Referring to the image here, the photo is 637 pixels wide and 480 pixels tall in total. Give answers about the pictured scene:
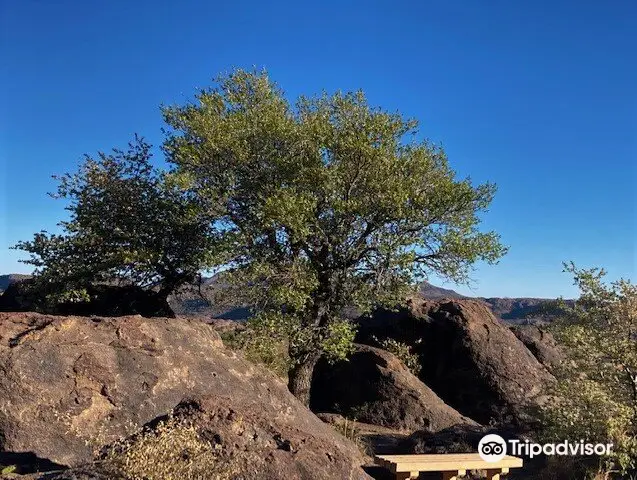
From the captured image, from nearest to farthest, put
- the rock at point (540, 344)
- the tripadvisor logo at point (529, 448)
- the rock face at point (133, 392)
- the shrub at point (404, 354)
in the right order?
the rock face at point (133, 392), the tripadvisor logo at point (529, 448), the shrub at point (404, 354), the rock at point (540, 344)

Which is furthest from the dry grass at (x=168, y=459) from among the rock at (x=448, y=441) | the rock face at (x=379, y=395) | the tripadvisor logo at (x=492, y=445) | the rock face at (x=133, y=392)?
the rock face at (x=379, y=395)

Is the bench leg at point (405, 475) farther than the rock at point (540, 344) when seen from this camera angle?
No

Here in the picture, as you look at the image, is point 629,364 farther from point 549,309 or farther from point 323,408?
point 323,408

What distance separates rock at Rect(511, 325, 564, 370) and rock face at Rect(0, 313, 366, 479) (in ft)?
50.0

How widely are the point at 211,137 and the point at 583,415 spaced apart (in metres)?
11.6

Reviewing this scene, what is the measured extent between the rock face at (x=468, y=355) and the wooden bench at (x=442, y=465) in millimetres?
8148

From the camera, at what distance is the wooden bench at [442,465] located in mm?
10594

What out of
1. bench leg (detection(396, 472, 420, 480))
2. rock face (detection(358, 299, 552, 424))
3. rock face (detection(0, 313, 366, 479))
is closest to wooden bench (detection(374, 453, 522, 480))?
bench leg (detection(396, 472, 420, 480))

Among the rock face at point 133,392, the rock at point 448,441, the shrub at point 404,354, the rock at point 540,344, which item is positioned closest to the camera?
the rock face at point 133,392

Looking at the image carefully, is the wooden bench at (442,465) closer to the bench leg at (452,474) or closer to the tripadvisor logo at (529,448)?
the bench leg at (452,474)

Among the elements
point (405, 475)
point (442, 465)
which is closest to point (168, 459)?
point (405, 475)

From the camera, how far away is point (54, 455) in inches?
352

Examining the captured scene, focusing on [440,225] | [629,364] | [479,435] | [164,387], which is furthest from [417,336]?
[164,387]

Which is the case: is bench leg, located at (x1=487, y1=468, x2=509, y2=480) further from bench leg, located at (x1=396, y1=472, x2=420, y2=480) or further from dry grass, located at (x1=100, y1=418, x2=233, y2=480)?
dry grass, located at (x1=100, y1=418, x2=233, y2=480)
